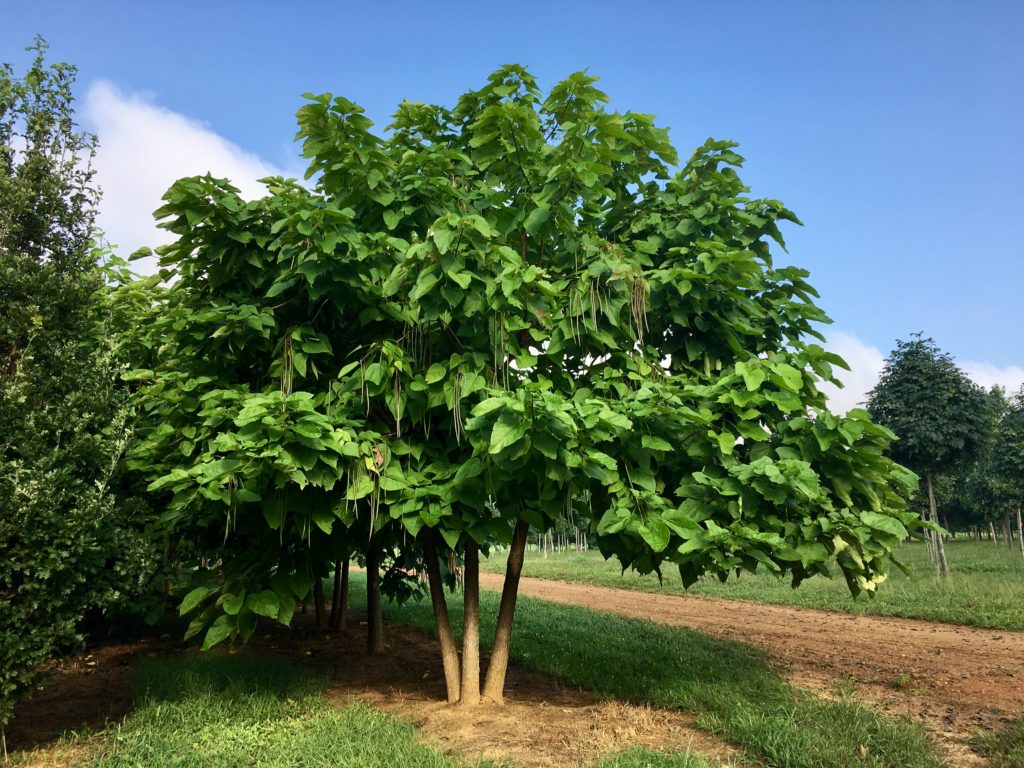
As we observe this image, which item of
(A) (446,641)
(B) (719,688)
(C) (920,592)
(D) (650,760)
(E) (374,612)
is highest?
(A) (446,641)

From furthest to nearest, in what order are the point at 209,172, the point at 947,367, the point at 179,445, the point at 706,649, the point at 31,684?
the point at 947,367
the point at 706,649
the point at 179,445
the point at 209,172
the point at 31,684

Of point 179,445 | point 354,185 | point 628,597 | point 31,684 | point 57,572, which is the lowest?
point 628,597

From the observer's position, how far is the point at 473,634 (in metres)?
5.78

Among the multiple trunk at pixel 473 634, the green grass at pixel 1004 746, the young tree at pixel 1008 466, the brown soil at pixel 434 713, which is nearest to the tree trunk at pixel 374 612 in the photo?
the brown soil at pixel 434 713

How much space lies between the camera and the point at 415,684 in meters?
6.83

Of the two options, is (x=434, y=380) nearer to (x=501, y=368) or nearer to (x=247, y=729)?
(x=501, y=368)

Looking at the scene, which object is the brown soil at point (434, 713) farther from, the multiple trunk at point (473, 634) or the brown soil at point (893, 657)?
the brown soil at point (893, 657)

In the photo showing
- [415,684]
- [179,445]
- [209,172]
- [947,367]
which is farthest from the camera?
[947,367]

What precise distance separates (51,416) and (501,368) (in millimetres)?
3341

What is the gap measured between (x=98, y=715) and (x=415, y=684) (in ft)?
9.56

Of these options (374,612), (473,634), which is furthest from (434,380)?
(374,612)

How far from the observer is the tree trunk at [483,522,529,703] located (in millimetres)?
5762

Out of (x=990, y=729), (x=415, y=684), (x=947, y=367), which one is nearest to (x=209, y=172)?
(x=415, y=684)

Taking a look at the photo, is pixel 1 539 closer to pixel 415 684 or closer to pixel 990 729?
pixel 415 684
